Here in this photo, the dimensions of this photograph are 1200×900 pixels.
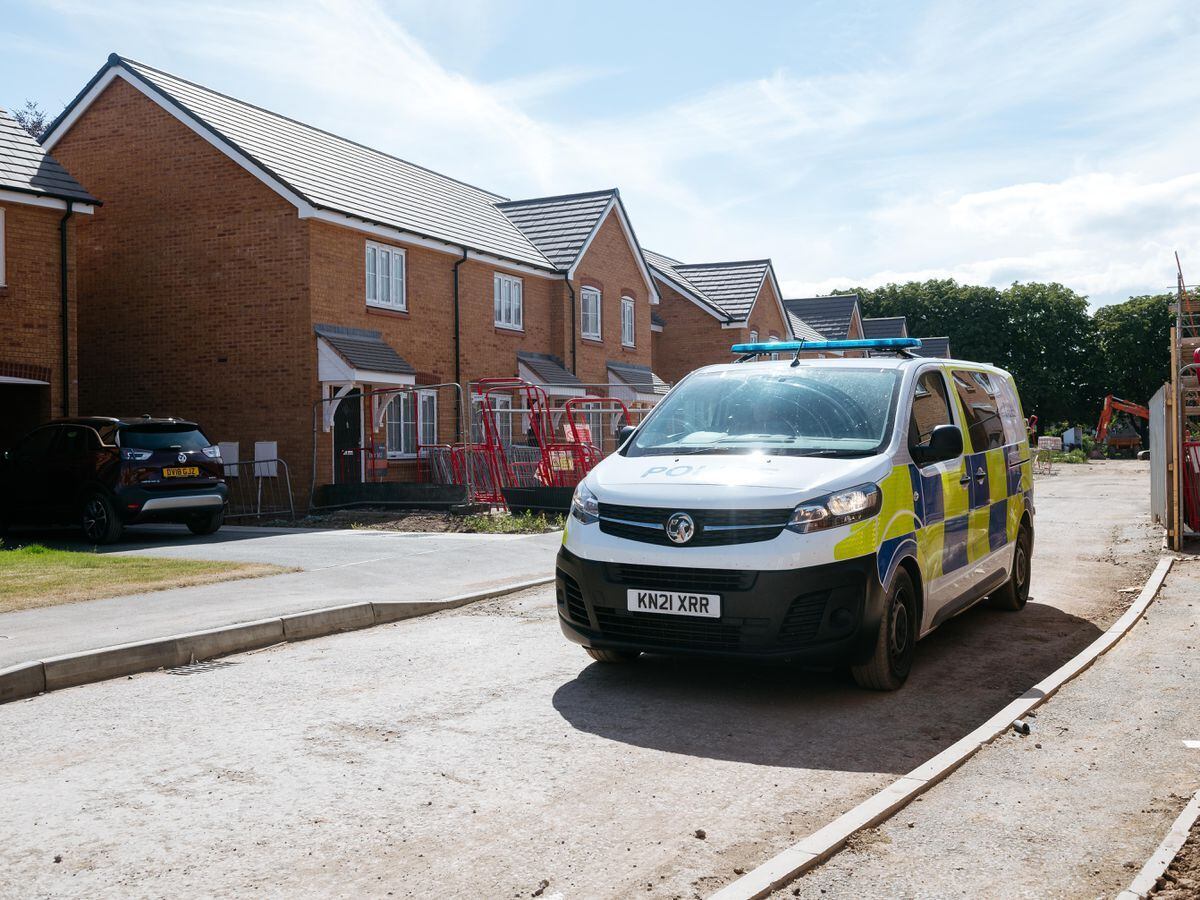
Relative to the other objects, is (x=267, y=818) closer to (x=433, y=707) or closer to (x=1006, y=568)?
(x=433, y=707)

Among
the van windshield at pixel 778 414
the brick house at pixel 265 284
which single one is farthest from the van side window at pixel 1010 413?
the brick house at pixel 265 284

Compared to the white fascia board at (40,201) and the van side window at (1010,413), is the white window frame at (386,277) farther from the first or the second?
the van side window at (1010,413)

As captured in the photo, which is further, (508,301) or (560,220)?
(560,220)

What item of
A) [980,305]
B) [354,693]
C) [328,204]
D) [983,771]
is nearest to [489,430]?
[328,204]

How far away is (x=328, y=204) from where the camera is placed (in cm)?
2058

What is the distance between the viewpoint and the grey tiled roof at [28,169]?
1762 cm

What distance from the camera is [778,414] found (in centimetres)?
706

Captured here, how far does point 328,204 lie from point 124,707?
614 inches

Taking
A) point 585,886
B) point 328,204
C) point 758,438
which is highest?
point 328,204

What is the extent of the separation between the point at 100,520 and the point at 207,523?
1.59m

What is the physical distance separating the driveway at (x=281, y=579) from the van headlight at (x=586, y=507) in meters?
3.07

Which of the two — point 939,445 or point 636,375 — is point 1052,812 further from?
point 636,375

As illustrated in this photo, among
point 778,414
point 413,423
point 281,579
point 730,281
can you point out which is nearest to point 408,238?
point 413,423

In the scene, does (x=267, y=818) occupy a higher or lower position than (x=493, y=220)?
lower
